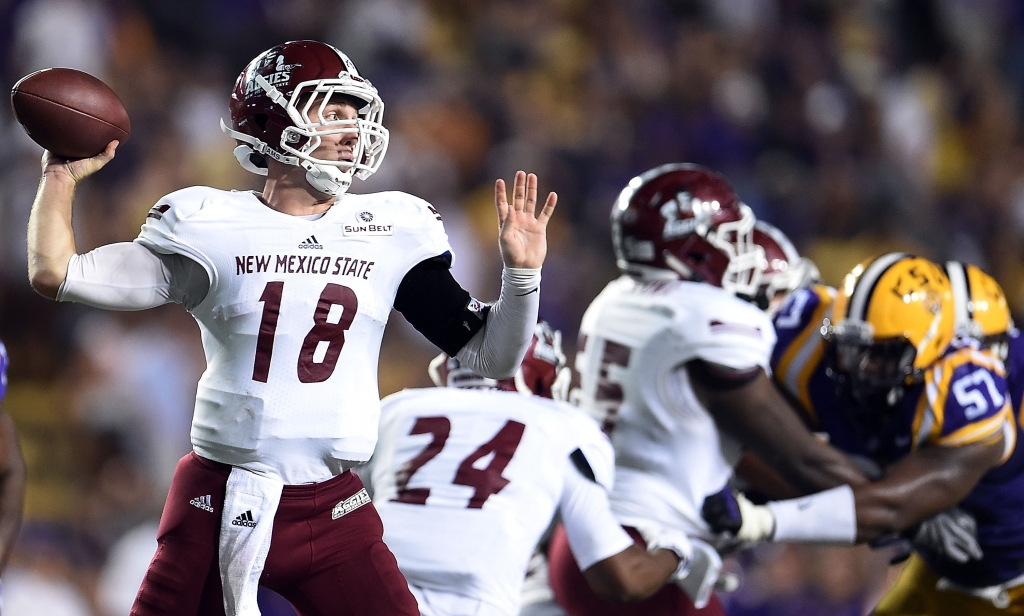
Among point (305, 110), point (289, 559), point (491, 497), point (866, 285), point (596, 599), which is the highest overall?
point (305, 110)

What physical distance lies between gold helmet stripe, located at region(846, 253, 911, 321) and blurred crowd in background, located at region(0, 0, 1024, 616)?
241 cm

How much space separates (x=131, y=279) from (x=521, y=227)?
2.79 ft

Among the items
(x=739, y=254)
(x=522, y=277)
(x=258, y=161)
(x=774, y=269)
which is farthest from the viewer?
(x=774, y=269)

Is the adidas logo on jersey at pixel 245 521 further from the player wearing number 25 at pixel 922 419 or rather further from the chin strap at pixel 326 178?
the player wearing number 25 at pixel 922 419

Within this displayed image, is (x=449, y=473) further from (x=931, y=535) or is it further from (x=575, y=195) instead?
(x=575, y=195)

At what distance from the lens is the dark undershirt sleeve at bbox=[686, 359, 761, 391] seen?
398 centimetres

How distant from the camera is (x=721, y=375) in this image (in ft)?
13.1

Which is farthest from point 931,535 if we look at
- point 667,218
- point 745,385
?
point 667,218

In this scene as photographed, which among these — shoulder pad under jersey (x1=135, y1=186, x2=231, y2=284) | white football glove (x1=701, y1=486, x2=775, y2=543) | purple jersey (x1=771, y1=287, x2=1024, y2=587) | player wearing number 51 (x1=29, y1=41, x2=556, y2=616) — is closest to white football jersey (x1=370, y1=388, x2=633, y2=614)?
white football glove (x1=701, y1=486, x2=775, y2=543)

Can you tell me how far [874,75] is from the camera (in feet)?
34.6

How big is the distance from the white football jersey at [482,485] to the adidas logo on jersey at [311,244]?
0.93 m

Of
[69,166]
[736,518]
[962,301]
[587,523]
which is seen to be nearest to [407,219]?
[69,166]

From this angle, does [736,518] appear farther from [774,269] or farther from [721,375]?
[774,269]

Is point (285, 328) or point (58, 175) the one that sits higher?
point (58, 175)
